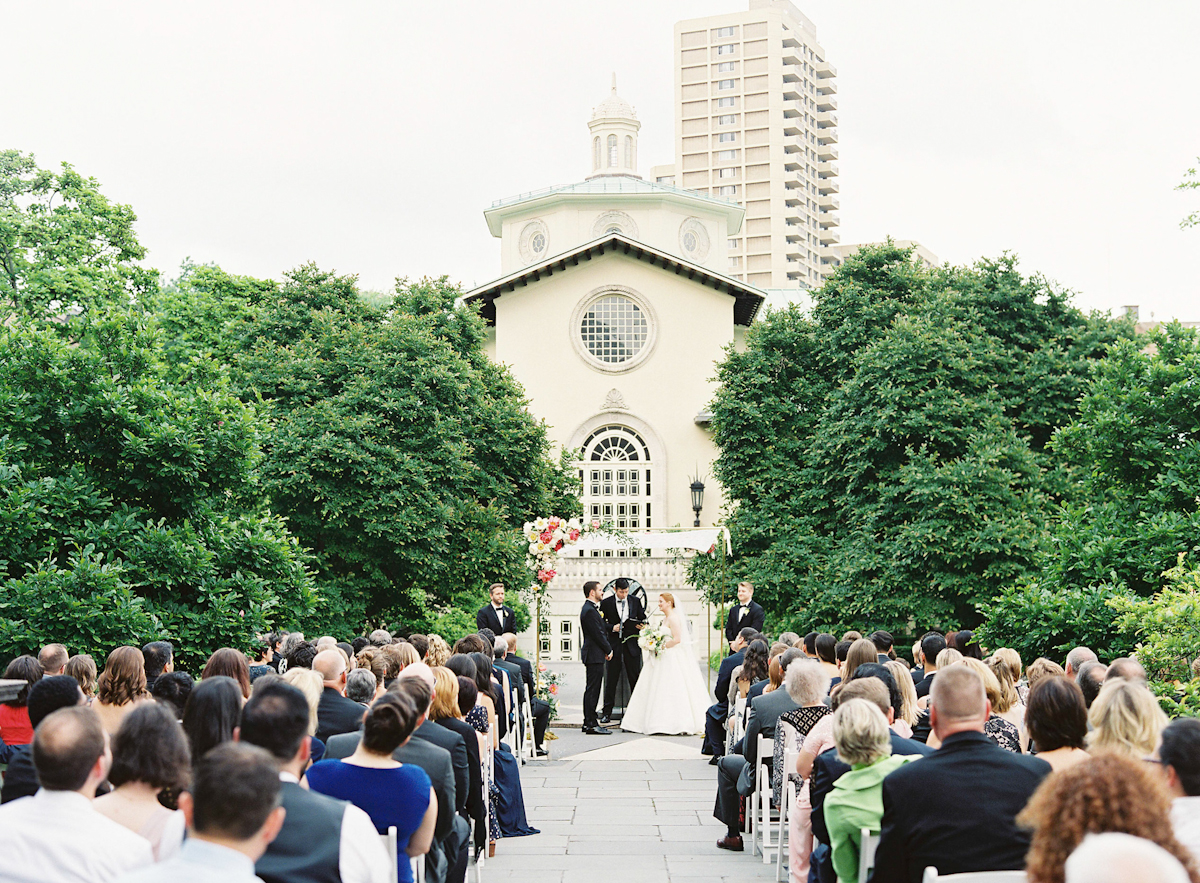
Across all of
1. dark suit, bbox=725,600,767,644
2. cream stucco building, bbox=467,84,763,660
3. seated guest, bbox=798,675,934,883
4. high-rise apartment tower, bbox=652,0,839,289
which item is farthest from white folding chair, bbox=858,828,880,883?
high-rise apartment tower, bbox=652,0,839,289

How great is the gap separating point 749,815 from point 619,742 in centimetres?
635

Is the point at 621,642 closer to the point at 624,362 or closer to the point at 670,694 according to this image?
the point at 670,694

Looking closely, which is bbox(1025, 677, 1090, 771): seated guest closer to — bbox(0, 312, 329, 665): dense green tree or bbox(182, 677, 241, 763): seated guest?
bbox(182, 677, 241, 763): seated guest

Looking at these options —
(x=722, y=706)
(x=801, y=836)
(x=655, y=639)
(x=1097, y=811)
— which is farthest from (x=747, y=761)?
(x=655, y=639)

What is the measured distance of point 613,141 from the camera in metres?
46.0

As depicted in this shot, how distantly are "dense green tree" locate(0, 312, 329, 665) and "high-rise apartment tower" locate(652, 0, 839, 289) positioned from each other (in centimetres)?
9990

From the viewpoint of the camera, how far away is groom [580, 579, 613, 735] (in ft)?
51.8

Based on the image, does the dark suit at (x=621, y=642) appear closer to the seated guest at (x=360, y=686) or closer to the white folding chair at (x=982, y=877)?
the seated guest at (x=360, y=686)

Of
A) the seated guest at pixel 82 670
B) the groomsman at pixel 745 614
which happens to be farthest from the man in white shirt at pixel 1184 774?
the groomsman at pixel 745 614

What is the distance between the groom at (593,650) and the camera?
15.8m

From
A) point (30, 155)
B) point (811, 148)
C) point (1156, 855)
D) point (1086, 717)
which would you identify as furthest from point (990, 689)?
point (811, 148)

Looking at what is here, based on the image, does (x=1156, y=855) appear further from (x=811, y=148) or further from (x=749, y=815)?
(x=811, y=148)

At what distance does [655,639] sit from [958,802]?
11.5 m

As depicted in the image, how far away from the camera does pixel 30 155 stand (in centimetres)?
2762
